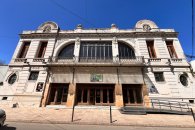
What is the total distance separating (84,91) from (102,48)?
6.51 metres

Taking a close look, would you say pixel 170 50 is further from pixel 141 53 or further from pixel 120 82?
pixel 120 82


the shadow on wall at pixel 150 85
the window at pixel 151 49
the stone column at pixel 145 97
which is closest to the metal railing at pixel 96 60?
the window at pixel 151 49

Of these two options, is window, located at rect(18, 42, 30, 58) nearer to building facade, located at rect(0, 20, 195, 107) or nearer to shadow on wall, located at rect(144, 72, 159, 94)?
building facade, located at rect(0, 20, 195, 107)

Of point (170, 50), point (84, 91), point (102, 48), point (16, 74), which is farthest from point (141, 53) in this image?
point (16, 74)

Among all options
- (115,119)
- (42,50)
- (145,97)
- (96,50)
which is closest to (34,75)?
(42,50)

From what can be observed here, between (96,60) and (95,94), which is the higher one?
(96,60)

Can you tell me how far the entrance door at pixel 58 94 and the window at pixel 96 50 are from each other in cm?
470

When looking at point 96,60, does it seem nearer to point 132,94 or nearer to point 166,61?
point 132,94

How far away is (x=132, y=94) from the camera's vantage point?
584 inches

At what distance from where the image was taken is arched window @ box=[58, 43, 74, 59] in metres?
17.5

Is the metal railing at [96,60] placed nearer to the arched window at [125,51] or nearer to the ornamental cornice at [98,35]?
the arched window at [125,51]

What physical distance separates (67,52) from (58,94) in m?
6.01

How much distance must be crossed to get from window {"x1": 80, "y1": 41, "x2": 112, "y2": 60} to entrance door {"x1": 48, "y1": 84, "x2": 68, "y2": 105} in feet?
15.4

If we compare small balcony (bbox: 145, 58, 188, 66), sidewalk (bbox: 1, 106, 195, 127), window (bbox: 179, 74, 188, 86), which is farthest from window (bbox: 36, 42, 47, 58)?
window (bbox: 179, 74, 188, 86)
